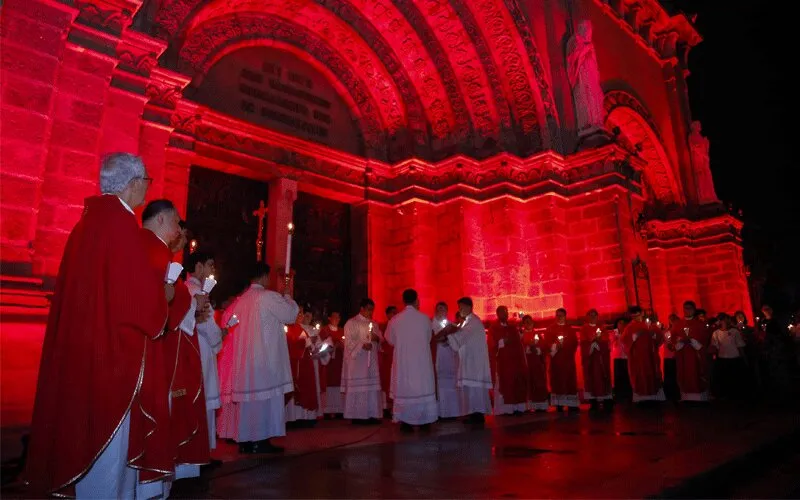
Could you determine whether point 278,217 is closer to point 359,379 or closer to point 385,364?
point 385,364

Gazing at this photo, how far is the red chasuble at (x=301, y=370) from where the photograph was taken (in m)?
7.09

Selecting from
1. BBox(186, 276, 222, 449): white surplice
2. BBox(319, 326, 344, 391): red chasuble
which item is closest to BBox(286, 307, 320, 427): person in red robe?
BBox(319, 326, 344, 391): red chasuble

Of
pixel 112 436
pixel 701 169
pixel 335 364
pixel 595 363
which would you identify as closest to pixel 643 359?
pixel 595 363

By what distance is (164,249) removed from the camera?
2.40 meters

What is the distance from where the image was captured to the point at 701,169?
16.2 m

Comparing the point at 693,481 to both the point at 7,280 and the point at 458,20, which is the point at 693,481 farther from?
the point at 458,20

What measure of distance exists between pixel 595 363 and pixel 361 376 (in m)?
4.17

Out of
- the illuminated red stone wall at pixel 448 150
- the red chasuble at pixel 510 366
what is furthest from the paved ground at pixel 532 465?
the illuminated red stone wall at pixel 448 150

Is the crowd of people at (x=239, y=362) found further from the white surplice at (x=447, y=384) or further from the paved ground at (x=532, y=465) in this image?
the paved ground at (x=532, y=465)

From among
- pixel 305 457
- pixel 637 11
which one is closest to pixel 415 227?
pixel 305 457

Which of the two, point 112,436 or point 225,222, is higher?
point 225,222

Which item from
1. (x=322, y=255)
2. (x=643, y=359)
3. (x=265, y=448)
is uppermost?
(x=322, y=255)

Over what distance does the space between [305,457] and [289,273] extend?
152 centimetres

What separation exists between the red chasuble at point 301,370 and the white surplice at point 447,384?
1.93 m
